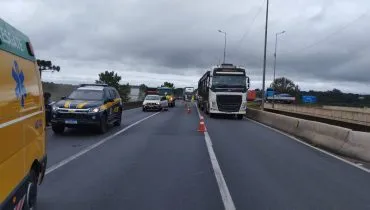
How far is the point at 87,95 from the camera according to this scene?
18391mm

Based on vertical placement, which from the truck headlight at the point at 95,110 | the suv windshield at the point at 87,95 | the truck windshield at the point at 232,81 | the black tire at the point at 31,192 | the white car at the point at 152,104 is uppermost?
the truck windshield at the point at 232,81

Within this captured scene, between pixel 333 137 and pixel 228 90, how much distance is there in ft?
61.4

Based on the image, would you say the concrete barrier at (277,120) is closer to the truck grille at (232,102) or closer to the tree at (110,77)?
the truck grille at (232,102)

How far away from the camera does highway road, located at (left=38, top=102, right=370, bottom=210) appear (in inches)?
275

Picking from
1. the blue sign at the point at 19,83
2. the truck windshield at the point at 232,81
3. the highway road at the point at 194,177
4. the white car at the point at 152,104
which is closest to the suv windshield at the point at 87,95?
the highway road at the point at 194,177

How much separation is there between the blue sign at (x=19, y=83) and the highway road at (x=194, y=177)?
2.18m

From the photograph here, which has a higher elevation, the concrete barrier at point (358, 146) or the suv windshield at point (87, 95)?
the suv windshield at point (87, 95)

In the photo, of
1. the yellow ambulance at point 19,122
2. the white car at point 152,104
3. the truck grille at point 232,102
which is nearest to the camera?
the yellow ambulance at point 19,122

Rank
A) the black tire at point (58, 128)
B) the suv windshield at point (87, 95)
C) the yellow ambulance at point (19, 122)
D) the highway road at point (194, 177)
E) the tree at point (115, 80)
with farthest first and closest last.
Answer: the tree at point (115, 80) → the suv windshield at point (87, 95) → the black tire at point (58, 128) → the highway road at point (194, 177) → the yellow ambulance at point (19, 122)

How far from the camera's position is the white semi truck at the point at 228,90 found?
3284 centimetres

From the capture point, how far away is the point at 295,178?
9273 mm

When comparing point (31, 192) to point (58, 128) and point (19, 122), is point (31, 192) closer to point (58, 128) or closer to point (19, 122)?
point (19, 122)

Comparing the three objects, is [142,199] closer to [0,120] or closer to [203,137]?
[0,120]

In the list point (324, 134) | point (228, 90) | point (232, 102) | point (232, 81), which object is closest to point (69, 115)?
point (324, 134)
